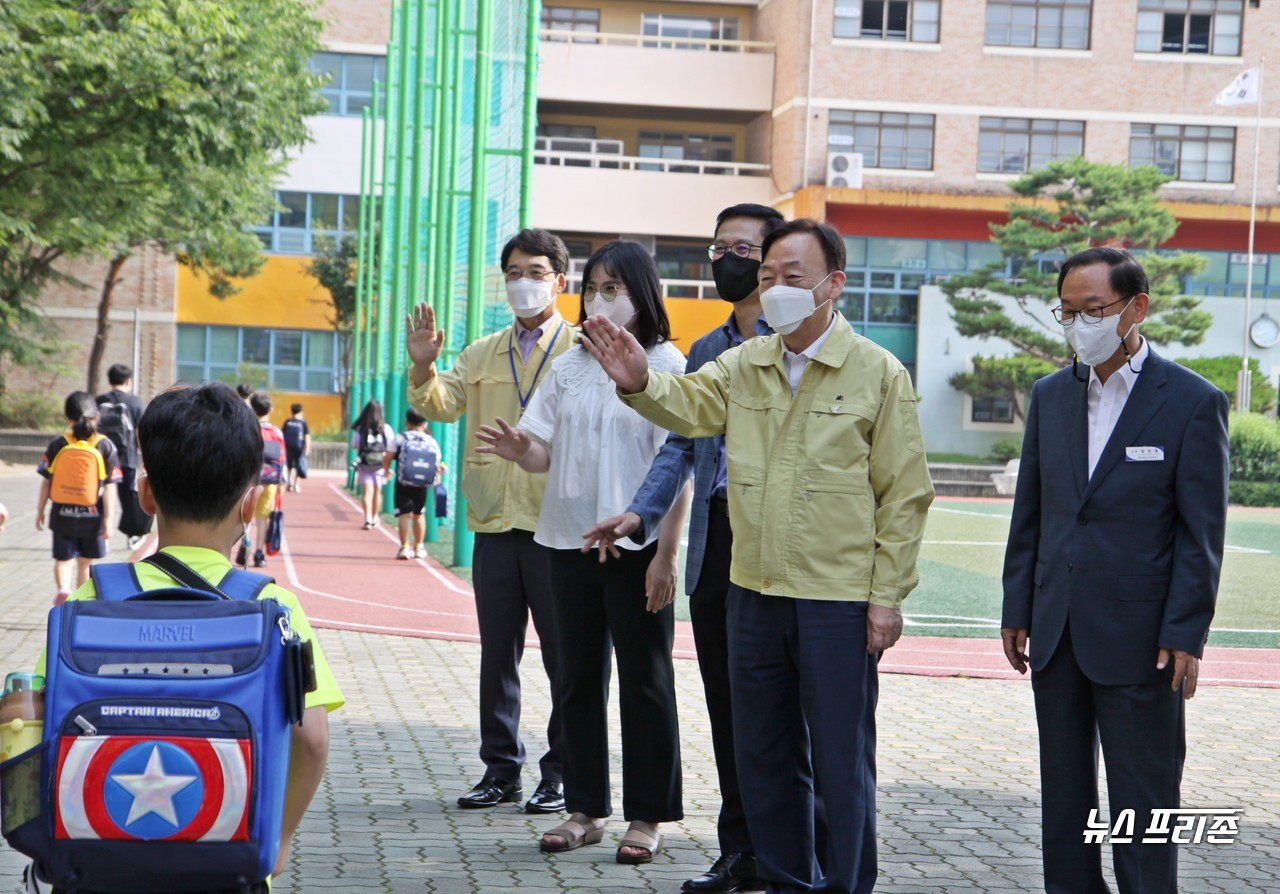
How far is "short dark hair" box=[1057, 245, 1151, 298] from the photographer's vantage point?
15.0 feet

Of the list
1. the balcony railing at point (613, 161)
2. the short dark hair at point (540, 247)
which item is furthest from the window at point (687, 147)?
the short dark hair at point (540, 247)

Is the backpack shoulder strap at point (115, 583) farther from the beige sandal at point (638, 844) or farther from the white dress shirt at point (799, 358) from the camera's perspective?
the beige sandal at point (638, 844)

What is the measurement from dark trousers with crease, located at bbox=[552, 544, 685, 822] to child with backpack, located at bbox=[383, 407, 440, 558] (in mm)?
11509

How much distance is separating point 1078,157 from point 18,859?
41788 mm

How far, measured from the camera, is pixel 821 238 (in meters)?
4.71

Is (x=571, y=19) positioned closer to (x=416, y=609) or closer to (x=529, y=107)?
(x=529, y=107)

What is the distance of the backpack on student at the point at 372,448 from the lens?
21.1m

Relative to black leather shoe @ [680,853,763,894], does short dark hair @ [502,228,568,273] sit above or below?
above

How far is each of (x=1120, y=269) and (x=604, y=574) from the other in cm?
206

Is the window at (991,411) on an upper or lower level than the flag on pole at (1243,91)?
lower

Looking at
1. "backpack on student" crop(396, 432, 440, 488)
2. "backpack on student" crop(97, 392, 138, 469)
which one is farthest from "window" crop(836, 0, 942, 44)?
"backpack on student" crop(97, 392, 138, 469)

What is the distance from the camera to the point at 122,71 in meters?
17.5

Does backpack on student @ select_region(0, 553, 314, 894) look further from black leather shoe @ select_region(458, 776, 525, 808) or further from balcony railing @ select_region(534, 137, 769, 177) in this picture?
balcony railing @ select_region(534, 137, 769, 177)

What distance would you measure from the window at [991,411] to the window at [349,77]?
21733 mm
